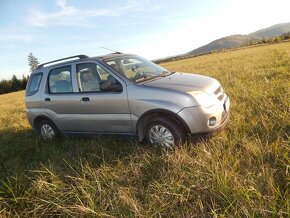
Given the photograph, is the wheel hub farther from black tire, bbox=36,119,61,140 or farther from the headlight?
black tire, bbox=36,119,61,140

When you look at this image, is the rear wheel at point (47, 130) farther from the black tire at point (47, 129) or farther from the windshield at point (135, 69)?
the windshield at point (135, 69)

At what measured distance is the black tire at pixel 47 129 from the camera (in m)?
6.72

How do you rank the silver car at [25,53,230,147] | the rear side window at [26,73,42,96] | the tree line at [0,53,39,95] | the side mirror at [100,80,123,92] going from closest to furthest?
the silver car at [25,53,230,147] < the side mirror at [100,80,123,92] < the rear side window at [26,73,42,96] < the tree line at [0,53,39,95]

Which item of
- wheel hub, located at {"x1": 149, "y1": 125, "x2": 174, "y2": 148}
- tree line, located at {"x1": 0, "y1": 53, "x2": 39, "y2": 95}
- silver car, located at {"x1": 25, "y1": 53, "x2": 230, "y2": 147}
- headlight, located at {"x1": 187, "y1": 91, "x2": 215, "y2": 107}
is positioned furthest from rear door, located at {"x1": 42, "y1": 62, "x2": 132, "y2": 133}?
tree line, located at {"x1": 0, "y1": 53, "x2": 39, "y2": 95}

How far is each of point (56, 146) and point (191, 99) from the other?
326cm

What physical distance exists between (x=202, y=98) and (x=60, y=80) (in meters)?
3.27

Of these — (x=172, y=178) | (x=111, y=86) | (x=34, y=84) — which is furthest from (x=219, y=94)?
(x=34, y=84)

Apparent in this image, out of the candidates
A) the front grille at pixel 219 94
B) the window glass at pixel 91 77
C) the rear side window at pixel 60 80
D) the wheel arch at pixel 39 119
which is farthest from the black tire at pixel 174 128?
the wheel arch at pixel 39 119

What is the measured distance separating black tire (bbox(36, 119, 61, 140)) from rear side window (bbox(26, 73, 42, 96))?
0.76 m

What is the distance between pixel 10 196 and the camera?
429cm

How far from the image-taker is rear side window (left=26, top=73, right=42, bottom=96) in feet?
22.8

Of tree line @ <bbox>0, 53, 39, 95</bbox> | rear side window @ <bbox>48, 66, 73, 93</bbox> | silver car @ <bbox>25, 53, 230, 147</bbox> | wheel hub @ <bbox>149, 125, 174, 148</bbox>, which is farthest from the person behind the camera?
tree line @ <bbox>0, 53, 39, 95</bbox>

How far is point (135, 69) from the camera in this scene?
18.7ft

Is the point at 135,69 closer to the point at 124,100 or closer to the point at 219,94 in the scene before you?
the point at 124,100
